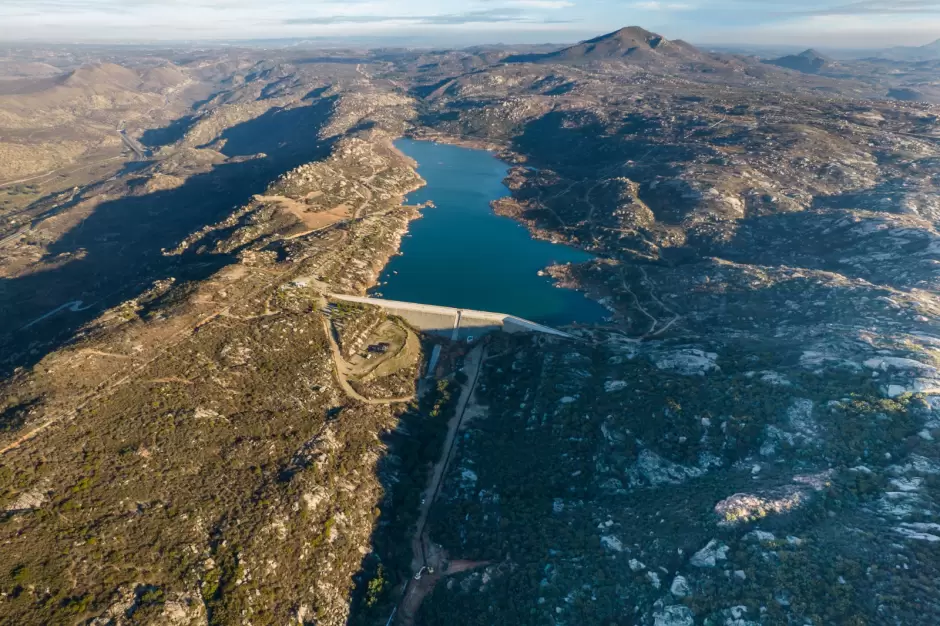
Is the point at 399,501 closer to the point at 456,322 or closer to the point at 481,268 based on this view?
the point at 456,322

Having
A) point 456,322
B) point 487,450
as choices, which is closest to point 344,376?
point 456,322

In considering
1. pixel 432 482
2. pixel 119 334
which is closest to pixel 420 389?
pixel 432 482

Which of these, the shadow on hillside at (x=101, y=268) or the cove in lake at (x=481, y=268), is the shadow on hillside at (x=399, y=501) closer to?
the cove in lake at (x=481, y=268)

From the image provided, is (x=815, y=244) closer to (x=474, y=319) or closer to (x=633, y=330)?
(x=633, y=330)

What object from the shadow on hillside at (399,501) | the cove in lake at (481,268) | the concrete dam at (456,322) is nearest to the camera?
the shadow on hillside at (399,501)

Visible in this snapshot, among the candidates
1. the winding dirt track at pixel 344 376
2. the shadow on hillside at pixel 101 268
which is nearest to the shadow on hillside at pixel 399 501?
the winding dirt track at pixel 344 376

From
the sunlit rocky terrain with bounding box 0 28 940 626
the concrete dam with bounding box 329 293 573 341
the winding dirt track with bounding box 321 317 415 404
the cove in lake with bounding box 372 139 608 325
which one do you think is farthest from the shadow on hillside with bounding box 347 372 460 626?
the cove in lake with bounding box 372 139 608 325
